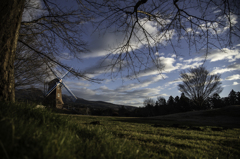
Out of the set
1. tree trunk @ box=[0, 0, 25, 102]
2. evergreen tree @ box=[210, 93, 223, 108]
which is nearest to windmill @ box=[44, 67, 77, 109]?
tree trunk @ box=[0, 0, 25, 102]

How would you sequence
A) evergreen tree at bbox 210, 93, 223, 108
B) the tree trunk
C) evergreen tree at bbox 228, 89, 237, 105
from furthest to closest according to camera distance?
evergreen tree at bbox 228, 89, 237, 105, evergreen tree at bbox 210, 93, 223, 108, the tree trunk

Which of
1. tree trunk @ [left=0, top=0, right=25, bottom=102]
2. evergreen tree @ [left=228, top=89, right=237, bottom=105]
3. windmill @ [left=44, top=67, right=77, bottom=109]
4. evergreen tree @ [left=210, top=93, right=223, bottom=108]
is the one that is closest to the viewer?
tree trunk @ [left=0, top=0, right=25, bottom=102]

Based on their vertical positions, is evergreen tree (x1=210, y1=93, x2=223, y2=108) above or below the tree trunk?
below

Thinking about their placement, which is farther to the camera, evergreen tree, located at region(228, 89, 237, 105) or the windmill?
evergreen tree, located at region(228, 89, 237, 105)

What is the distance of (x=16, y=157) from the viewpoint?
131 cm

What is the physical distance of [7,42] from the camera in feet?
11.3

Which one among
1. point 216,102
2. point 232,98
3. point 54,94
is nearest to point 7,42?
point 54,94

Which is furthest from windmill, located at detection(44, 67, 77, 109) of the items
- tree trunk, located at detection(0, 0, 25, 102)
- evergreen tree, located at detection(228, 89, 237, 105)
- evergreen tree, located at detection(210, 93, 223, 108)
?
evergreen tree, located at detection(228, 89, 237, 105)

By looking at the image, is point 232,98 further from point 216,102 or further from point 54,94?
point 54,94

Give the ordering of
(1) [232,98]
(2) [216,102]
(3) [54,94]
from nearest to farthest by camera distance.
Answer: (3) [54,94] < (2) [216,102] < (1) [232,98]

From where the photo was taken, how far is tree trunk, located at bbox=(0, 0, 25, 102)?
11.0 feet

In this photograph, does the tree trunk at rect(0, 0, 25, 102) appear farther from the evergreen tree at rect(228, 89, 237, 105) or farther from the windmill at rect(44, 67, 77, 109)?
the evergreen tree at rect(228, 89, 237, 105)

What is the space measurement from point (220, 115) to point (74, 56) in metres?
27.6

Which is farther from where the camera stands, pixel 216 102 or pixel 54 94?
pixel 216 102
